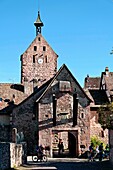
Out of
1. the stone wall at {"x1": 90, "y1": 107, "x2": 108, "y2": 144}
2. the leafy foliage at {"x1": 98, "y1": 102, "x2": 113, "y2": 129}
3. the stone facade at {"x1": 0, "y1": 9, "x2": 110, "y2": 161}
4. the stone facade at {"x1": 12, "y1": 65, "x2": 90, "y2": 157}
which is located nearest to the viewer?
the leafy foliage at {"x1": 98, "y1": 102, "x2": 113, "y2": 129}

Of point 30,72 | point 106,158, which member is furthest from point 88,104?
point 30,72

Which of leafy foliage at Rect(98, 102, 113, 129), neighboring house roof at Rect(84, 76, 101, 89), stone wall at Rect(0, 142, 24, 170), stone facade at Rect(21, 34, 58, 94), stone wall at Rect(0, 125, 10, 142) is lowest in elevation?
stone wall at Rect(0, 142, 24, 170)

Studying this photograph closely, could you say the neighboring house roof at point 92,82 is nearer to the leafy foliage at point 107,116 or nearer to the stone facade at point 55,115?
the stone facade at point 55,115

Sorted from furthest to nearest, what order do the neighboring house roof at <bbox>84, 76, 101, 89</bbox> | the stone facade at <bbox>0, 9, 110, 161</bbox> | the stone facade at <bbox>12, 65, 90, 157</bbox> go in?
the neighboring house roof at <bbox>84, 76, 101, 89</bbox> → the stone facade at <bbox>0, 9, 110, 161</bbox> → the stone facade at <bbox>12, 65, 90, 157</bbox>

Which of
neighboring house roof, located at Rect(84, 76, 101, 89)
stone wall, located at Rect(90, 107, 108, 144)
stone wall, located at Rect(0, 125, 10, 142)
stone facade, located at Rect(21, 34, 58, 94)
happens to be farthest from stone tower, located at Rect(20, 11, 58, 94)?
stone wall, located at Rect(90, 107, 108, 144)

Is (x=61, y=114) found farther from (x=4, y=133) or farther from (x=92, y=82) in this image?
(x=92, y=82)

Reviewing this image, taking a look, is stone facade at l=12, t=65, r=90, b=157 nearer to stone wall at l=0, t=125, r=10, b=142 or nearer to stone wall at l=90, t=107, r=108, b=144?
stone wall at l=90, t=107, r=108, b=144

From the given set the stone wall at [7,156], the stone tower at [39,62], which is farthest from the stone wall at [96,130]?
the stone tower at [39,62]

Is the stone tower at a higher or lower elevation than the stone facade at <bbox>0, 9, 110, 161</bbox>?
higher

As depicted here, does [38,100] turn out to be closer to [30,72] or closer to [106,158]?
[106,158]

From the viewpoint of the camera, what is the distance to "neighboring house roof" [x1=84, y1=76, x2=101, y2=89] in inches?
2800

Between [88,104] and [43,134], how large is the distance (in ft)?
21.9

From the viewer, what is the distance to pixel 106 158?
3853 centimetres

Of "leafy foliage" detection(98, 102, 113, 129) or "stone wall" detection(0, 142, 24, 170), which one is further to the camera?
"leafy foliage" detection(98, 102, 113, 129)
